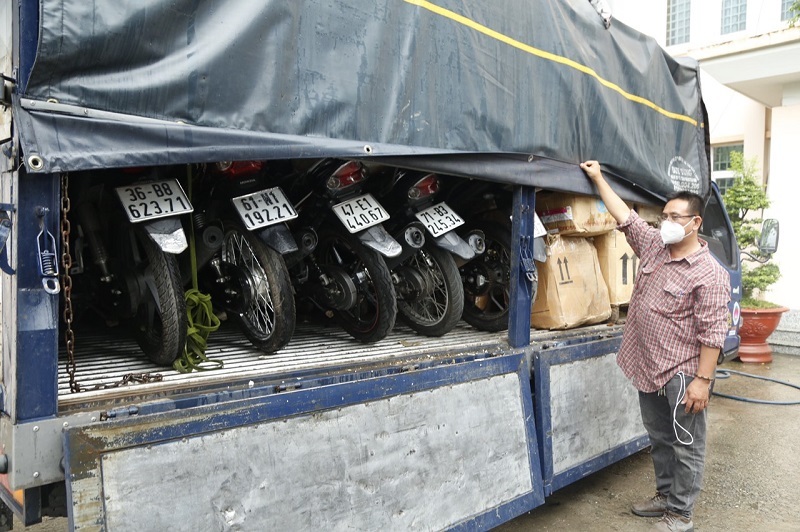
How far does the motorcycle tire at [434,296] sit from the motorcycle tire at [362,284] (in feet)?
0.91

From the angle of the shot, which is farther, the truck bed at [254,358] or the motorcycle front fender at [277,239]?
the motorcycle front fender at [277,239]

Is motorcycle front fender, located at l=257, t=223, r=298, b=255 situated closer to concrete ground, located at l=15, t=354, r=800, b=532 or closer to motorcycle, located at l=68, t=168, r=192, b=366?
motorcycle, located at l=68, t=168, r=192, b=366

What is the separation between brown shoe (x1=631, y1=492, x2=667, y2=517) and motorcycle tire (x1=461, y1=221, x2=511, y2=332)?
1345 mm

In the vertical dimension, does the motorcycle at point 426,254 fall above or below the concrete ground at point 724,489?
above

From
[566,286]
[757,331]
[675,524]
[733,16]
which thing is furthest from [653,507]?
[733,16]

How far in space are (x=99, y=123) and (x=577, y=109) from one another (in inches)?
102

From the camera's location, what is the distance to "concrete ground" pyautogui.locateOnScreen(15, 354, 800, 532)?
3.58 meters

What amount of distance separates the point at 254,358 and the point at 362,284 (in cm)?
86

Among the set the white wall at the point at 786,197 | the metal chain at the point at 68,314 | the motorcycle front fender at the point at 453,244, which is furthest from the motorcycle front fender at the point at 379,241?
the white wall at the point at 786,197

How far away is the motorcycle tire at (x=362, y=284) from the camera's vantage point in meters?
3.42

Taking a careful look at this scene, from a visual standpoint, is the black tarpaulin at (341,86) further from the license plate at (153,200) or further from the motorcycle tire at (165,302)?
the motorcycle tire at (165,302)

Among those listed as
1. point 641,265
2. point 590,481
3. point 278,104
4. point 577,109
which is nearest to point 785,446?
point 590,481

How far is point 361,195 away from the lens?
3.47 metres

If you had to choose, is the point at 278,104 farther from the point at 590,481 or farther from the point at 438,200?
the point at 590,481
